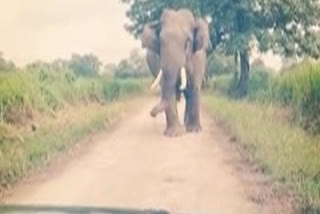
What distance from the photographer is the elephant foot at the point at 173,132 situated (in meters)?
2.01

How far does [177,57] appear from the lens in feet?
6.80

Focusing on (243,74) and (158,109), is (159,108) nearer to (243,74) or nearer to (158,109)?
(158,109)

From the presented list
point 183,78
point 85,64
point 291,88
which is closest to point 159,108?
point 183,78

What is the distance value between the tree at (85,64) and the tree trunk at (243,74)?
0.36 m

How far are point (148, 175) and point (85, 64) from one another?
13.3 inches

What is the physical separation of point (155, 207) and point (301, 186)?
0.34 m

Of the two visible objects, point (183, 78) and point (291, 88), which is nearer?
point (291, 88)

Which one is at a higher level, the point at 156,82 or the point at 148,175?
the point at 156,82

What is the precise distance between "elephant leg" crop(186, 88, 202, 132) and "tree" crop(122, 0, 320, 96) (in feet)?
0.35

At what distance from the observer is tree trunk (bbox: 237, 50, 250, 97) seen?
75.3 inches

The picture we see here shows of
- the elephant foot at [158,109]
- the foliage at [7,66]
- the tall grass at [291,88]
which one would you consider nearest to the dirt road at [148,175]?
the elephant foot at [158,109]

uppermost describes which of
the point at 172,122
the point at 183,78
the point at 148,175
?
the point at 183,78

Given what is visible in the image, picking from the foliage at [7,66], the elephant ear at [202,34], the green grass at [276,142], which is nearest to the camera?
the green grass at [276,142]

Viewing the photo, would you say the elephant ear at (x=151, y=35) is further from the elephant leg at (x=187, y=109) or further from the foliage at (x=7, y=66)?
the foliage at (x=7, y=66)
